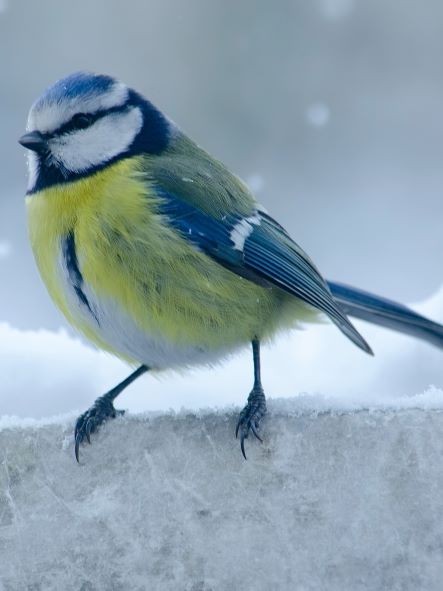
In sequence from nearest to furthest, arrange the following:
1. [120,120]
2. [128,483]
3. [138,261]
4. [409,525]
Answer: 1. [409,525]
2. [128,483]
3. [138,261]
4. [120,120]

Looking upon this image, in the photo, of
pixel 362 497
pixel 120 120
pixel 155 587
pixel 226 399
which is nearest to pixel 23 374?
pixel 226 399

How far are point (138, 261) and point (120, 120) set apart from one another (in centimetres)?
33

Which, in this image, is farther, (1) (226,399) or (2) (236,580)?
(1) (226,399)

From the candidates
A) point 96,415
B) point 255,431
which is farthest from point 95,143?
point 255,431

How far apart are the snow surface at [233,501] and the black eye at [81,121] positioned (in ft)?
1.66

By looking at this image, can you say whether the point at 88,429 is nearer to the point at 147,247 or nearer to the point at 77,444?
the point at 77,444

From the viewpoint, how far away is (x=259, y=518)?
147 cm

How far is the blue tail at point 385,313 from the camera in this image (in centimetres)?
196

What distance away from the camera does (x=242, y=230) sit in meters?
1.82

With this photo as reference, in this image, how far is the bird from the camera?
164 cm

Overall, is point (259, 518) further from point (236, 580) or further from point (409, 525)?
point (409, 525)

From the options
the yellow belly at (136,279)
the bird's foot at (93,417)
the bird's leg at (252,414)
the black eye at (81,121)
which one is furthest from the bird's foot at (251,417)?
the black eye at (81,121)

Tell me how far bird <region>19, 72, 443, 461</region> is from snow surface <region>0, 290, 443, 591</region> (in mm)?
54

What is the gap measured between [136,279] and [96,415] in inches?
9.3
